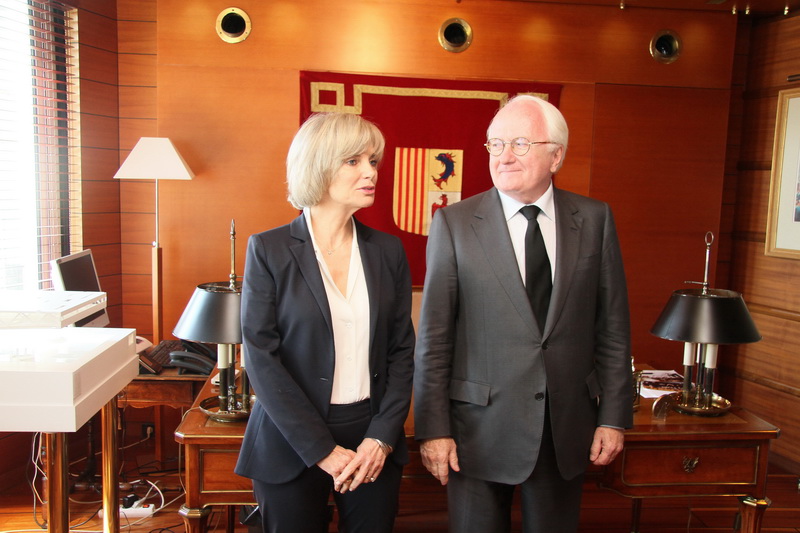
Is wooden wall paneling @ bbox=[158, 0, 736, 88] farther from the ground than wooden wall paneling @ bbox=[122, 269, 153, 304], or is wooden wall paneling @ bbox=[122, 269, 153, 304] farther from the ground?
wooden wall paneling @ bbox=[158, 0, 736, 88]

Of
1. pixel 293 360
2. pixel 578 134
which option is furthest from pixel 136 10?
pixel 293 360

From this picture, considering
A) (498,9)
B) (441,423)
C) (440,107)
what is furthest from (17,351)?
(498,9)

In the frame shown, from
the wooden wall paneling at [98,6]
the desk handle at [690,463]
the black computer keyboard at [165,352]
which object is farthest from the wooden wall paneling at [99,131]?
the desk handle at [690,463]

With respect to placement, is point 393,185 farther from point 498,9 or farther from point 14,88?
point 14,88

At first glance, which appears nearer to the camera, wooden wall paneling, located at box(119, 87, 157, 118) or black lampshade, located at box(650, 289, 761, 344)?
black lampshade, located at box(650, 289, 761, 344)

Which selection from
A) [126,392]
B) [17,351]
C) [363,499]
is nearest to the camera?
[17,351]

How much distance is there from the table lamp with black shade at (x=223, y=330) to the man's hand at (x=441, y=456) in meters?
0.71

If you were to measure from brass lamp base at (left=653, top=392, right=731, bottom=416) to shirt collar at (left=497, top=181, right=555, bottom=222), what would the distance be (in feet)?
3.40

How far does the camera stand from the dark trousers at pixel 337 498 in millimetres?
1653

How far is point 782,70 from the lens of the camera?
4.29 metres

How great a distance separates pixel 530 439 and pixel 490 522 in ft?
0.90

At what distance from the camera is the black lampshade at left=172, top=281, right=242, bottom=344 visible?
7.11 feet

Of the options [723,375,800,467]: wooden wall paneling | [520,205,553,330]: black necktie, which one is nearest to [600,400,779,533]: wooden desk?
[520,205,553,330]: black necktie

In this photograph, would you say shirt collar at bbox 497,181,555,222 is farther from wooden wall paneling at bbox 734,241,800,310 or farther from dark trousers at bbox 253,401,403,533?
wooden wall paneling at bbox 734,241,800,310
